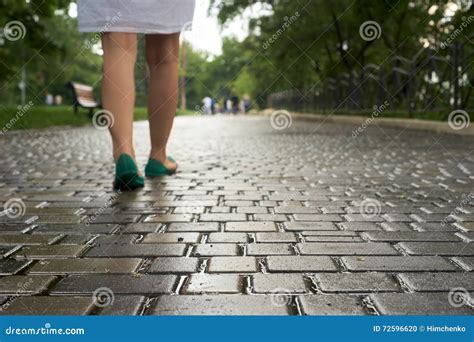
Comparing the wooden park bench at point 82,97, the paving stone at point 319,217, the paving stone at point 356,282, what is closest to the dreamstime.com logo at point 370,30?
the wooden park bench at point 82,97

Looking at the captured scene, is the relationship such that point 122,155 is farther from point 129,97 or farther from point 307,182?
point 307,182

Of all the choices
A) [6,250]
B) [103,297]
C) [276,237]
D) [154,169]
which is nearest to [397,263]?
[276,237]

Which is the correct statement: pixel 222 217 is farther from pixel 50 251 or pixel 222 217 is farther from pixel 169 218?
pixel 50 251

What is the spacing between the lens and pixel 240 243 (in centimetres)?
245

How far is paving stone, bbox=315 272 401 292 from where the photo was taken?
1.84 metres

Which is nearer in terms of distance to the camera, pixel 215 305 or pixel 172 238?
pixel 215 305

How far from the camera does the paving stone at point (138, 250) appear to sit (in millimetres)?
2264

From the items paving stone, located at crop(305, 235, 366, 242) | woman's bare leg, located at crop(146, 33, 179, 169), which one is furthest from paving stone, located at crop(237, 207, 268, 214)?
woman's bare leg, located at crop(146, 33, 179, 169)

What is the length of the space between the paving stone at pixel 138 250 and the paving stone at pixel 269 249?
276mm

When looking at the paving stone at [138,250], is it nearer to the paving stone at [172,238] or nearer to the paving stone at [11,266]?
the paving stone at [172,238]

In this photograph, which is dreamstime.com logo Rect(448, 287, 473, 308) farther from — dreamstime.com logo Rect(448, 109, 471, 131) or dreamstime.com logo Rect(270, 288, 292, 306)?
dreamstime.com logo Rect(448, 109, 471, 131)

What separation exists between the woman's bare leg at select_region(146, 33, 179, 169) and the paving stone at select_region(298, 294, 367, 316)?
106 inches

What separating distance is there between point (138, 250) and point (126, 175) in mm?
1495

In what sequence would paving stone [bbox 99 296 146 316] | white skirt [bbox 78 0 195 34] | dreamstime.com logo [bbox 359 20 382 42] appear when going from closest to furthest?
paving stone [bbox 99 296 146 316], white skirt [bbox 78 0 195 34], dreamstime.com logo [bbox 359 20 382 42]
